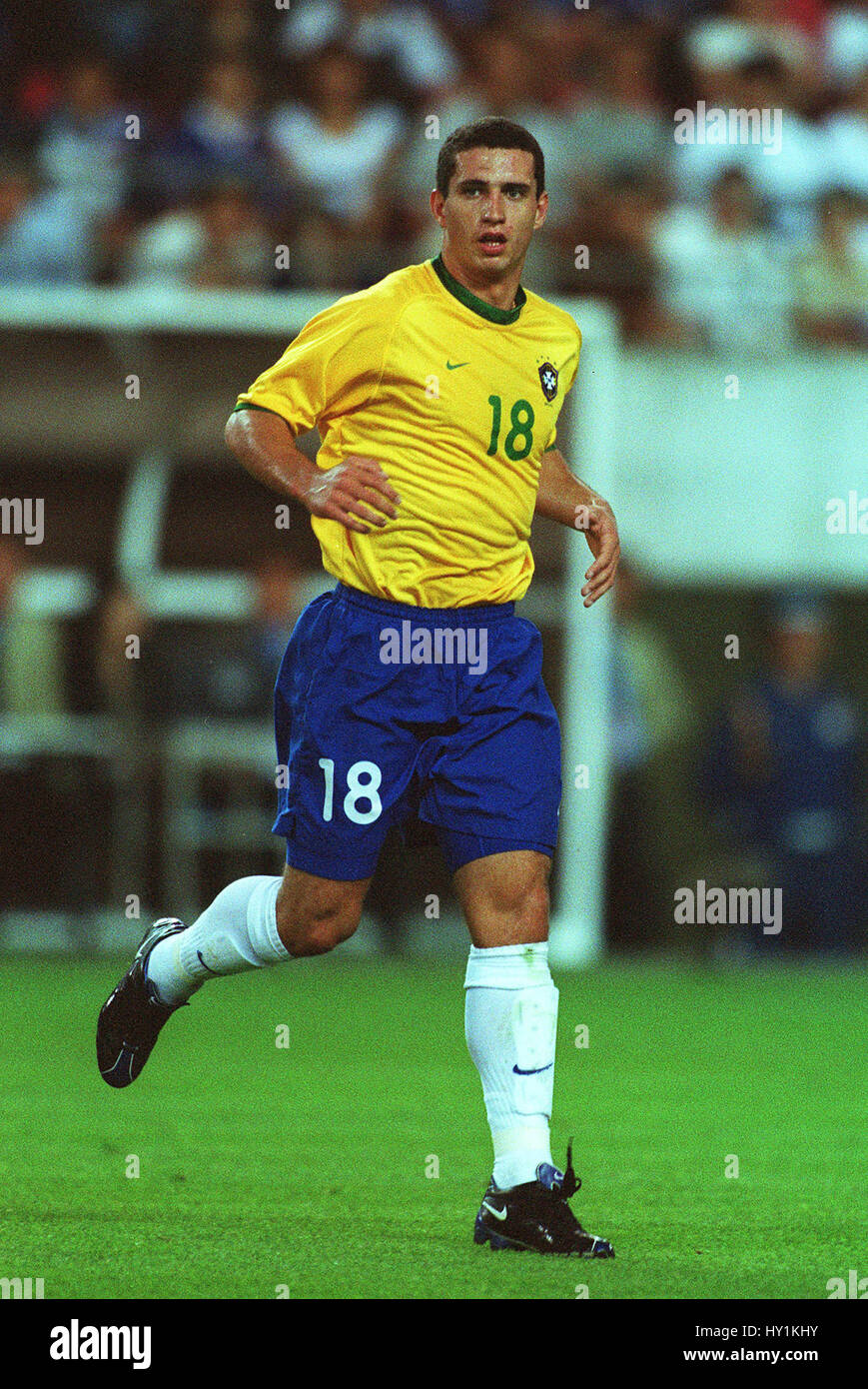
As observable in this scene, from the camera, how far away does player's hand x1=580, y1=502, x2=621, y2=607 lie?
16.8 ft

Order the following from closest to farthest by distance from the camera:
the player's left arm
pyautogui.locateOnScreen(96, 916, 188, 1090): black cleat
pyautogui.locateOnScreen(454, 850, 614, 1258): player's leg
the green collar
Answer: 1. pyautogui.locateOnScreen(454, 850, 614, 1258): player's leg
2. the green collar
3. the player's left arm
4. pyautogui.locateOnScreen(96, 916, 188, 1090): black cleat

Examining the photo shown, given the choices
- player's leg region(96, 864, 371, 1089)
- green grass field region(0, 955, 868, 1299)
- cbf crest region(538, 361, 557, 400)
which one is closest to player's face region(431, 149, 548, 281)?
cbf crest region(538, 361, 557, 400)

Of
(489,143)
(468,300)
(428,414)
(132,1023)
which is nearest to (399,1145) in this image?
(132,1023)

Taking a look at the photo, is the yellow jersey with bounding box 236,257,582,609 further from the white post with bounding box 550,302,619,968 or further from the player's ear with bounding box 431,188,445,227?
the white post with bounding box 550,302,619,968

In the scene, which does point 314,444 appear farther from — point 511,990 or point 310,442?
point 511,990

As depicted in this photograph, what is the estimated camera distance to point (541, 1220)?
15.5ft

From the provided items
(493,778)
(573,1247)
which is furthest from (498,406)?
(573,1247)

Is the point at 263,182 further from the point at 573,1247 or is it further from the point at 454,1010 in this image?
the point at 573,1247

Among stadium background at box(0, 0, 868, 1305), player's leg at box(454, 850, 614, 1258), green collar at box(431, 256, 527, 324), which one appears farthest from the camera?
stadium background at box(0, 0, 868, 1305)

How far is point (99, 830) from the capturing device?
44.1 feet

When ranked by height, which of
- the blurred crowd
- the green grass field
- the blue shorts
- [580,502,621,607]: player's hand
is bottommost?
the green grass field

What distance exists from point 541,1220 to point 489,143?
2210 mm

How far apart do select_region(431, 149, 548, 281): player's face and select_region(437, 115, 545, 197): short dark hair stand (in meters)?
0.01

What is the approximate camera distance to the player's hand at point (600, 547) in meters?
5.12
